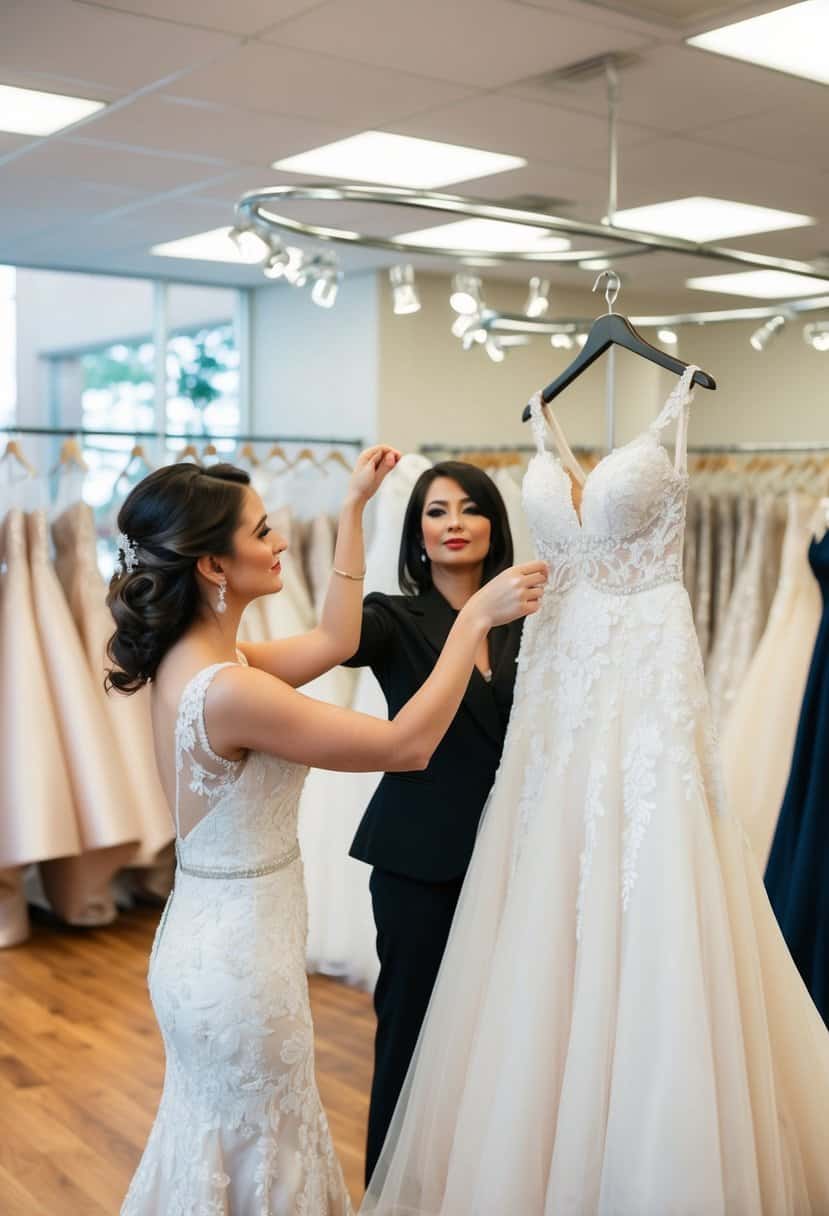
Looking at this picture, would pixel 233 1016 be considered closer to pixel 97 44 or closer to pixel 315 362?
pixel 97 44

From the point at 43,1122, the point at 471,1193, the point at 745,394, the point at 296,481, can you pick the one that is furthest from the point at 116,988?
the point at 745,394

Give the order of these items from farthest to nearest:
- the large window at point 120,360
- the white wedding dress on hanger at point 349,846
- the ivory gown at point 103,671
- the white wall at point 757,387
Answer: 1. the white wall at point 757,387
2. the large window at point 120,360
3. the ivory gown at point 103,671
4. the white wedding dress on hanger at point 349,846

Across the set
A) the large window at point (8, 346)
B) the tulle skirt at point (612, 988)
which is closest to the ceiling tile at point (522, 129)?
the tulle skirt at point (612, 988)

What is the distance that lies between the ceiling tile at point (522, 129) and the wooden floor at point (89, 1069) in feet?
8.24

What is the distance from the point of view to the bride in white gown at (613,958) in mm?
2180

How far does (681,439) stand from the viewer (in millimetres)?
2404

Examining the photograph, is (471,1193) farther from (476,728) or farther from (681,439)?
(681,439)

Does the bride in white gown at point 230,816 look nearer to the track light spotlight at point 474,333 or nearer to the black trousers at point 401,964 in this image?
the black trousers at point 401,964

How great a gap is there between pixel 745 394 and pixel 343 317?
2168 mm

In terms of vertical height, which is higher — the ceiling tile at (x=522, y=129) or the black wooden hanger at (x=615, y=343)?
the ceiling tile at (x=522, y=129)

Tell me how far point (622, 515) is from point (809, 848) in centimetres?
133

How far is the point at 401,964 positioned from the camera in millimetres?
2742

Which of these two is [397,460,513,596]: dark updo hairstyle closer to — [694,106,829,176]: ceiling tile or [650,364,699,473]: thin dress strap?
[650,364,699,473]: thin dress strap

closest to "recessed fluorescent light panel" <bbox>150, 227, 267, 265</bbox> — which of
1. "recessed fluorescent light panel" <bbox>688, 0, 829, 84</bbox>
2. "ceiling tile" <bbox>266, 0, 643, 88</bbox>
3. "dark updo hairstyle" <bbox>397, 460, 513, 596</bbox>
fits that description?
"ceiling tile" <bbox>266, 0, 643, 88</bbox>
